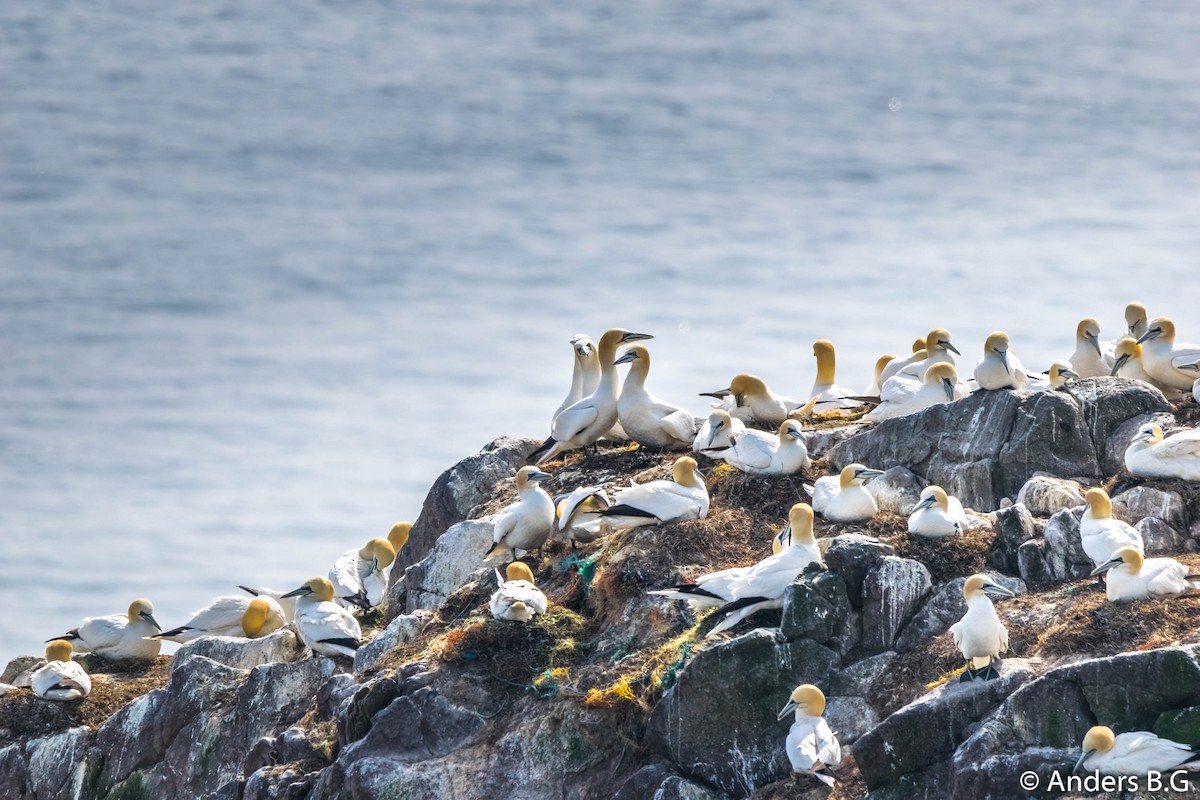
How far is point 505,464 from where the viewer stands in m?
24.6

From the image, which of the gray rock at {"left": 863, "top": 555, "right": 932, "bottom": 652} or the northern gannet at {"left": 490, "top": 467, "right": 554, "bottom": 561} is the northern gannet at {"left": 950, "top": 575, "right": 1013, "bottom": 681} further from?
the northern gannet at {"left": 490, "top": 467, "right": 554, "bottom": 561}

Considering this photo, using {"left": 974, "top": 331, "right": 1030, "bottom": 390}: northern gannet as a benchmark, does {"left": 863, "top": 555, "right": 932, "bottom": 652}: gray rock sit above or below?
below

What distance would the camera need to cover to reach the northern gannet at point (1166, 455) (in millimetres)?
18625

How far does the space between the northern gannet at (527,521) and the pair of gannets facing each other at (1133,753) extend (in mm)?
7755

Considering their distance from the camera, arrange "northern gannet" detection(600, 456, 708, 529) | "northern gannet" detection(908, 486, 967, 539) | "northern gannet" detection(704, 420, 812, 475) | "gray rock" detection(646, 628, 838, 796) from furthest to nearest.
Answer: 1. "northern gannet" detection(704, 420, 812, 475)
2. "northern gannet" detection(600, 456, 708, 529)
3. "northern gannet" detection(908, 486, 967, 539)
4. "gray rock" detection(646, 628, 838, 796)

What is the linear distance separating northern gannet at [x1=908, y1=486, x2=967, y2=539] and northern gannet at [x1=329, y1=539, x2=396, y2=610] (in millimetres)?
8370

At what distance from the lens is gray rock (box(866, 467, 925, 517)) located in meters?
20.4

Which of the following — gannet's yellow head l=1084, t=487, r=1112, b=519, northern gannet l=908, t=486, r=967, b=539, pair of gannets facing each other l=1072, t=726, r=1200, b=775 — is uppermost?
gannet's yellow head l=1084, t=487, r=1112, b=519

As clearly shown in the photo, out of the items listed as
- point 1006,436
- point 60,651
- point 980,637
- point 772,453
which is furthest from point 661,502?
point 60,651

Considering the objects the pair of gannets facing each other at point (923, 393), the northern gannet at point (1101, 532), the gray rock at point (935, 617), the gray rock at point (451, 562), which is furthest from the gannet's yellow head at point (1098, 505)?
the gray rock at point (451, 562)

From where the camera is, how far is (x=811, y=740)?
15.4 metres

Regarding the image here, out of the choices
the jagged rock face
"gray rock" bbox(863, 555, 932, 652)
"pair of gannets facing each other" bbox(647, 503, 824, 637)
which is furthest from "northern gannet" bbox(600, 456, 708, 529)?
"gray rock" bbox(863, 555, 932, 652)

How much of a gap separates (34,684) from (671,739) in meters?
9.10

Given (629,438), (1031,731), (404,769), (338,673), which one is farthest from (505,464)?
(1031,731)
